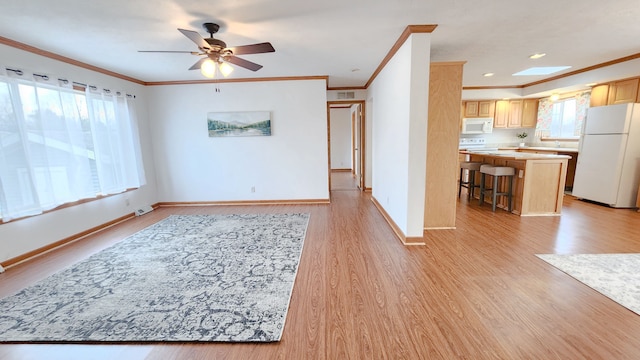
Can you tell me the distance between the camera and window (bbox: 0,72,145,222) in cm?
282

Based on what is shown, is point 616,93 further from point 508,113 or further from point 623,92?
point 508,113

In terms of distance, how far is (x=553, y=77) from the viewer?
554cm

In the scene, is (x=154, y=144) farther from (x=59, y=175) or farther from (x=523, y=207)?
(x=523, y=207)

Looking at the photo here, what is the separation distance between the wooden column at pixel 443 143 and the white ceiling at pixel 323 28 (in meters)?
0.45

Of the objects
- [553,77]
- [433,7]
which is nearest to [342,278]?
[433,7]

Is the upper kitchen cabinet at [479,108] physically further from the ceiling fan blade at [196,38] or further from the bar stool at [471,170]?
the ceiling fan blade at [196,38]

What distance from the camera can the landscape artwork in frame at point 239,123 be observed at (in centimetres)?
507

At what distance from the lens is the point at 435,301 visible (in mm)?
2080

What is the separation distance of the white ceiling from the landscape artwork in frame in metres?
1.14

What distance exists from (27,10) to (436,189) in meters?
4.65

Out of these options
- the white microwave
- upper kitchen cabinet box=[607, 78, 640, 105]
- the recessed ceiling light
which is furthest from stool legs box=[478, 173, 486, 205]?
upper kitchen cabinet box=[607, 78, 640, 105]

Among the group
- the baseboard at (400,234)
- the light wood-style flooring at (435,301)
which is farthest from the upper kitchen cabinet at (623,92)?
the baseboard at (400,234)

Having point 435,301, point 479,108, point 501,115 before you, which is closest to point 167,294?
point 435,301

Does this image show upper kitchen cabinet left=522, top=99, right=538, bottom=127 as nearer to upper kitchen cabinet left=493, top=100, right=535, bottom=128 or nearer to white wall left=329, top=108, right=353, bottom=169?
upper kitchen cabinet left=493, top=100, right=535, bottom=128
